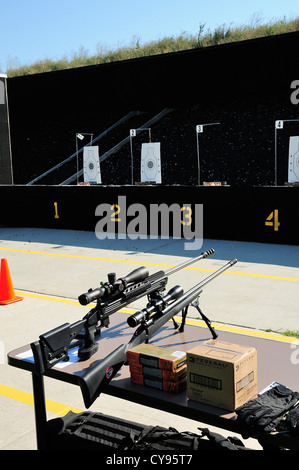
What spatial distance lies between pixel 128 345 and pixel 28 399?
79.6 inches

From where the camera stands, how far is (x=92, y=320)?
10.2 feet

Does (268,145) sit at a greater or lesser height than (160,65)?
lesser

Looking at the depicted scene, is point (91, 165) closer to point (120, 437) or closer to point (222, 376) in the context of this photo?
point (120, 437)

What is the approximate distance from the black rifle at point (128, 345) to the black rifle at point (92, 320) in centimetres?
13

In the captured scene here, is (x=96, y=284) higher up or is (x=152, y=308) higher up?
(x=152, y=308)

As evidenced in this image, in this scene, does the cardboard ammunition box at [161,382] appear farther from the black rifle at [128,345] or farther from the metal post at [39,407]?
the metal post at [39,407]

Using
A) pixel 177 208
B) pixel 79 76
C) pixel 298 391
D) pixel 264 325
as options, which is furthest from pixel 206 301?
pixel 79 76

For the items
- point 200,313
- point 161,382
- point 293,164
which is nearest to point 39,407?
point 161,382

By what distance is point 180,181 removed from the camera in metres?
23.2

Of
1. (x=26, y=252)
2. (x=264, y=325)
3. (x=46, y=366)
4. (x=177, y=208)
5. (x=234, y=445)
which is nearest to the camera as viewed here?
(x=234, y=445)

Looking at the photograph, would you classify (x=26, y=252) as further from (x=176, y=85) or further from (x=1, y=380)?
(x=176, y=85)

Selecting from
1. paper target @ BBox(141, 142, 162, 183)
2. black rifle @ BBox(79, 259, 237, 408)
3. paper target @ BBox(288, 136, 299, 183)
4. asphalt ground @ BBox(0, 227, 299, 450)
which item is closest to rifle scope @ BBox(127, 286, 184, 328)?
black rifle @ BBox(79, 259, 237, 408)

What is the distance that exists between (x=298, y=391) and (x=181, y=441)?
68 cm

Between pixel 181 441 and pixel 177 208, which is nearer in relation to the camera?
pixel 181 441
